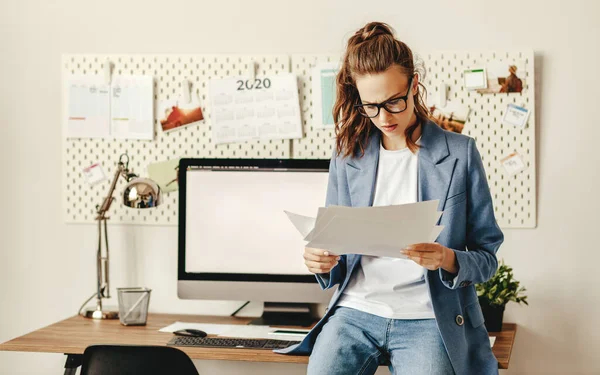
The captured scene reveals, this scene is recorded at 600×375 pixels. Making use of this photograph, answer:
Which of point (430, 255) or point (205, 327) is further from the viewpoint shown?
point (205, 327)

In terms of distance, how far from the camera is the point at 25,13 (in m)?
2.59

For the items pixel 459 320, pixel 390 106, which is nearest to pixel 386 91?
pixel 390 106

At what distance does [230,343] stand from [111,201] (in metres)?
0.76

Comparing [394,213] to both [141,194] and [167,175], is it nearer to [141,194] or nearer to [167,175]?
[141,194]

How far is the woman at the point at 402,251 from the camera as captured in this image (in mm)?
1613

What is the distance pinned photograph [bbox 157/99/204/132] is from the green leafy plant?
3.50 ft

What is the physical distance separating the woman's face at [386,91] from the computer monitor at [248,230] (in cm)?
62

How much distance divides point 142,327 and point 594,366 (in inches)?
55.3

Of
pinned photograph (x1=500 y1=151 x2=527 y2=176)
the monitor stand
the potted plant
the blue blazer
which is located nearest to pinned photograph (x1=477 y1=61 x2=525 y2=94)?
pinned photograph (x1=500 y1=151 x2=527 y2=176)

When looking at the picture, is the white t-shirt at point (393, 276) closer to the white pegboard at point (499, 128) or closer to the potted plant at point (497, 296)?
the potted plant at point (497, 296)

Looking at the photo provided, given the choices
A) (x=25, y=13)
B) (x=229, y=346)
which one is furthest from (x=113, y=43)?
(x=229, y=346)

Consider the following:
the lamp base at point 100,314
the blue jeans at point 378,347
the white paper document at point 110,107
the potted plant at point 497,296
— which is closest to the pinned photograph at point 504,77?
the potted plant at point 497,296

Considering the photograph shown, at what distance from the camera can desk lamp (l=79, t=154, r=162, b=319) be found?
2330mm

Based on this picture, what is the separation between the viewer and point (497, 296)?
2176mm
